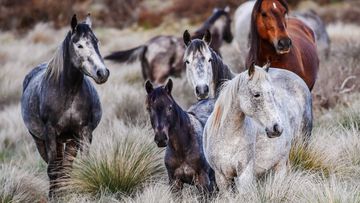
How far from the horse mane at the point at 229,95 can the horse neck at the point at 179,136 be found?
48 cm

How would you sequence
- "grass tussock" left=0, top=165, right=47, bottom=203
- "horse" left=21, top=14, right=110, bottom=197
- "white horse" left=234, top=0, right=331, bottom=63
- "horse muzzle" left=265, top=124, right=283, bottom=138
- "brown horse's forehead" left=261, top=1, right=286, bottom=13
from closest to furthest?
"horse muzzle" left=265, top=124, right=283, bottom=138 → "grass tussock" left=0, top=165, right=47, bottom=203 → "horse" left=21, top=14, right=110, bottom=197 → "brown horse's forehead" left=261, top=1, right=286, bottom=13 → "white horse" left=234, top=0, right=331, bottom=63

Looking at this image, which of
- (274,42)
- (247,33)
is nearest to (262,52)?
(274,42)

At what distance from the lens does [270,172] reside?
5359 millimetres

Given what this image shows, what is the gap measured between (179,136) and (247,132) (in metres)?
0.72

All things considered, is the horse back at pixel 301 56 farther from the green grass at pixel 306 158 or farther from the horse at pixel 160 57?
the horse at pixel 160 57

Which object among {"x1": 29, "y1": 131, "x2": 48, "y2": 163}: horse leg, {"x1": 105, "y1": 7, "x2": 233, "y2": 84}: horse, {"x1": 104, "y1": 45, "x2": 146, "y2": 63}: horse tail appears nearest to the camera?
{"x1": 29, "y1": 131, "x2": 48, "y2": 163}: horse leg

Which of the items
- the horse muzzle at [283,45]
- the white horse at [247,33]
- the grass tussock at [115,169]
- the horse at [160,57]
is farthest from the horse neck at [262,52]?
the white horse at [247,33]

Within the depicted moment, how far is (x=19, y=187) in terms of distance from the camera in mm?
6344

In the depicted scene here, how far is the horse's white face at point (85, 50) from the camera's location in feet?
20.6

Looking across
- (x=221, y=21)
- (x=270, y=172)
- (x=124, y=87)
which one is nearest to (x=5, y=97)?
(x=124, y=87)

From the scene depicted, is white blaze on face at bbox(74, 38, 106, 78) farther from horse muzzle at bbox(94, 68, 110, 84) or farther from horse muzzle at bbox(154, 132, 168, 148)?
horse muzzle at bbox(154, 132, 168, 148)

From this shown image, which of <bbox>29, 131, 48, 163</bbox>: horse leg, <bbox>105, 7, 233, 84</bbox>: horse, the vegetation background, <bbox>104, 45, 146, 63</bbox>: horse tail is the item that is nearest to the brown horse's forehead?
the vegetation background

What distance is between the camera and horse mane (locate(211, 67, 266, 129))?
191 inches

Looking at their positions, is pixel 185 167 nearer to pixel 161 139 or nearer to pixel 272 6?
pixel 161 139
